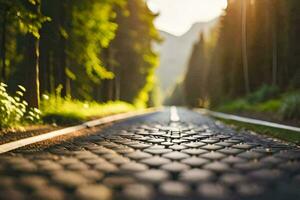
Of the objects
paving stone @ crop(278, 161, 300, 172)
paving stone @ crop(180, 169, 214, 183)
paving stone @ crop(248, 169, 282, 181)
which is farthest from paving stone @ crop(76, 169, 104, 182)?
paving stone @ crop(278, 161, 300, 172)

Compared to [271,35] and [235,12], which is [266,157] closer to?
[271,35]

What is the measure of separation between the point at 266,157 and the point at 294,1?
98.5 ft

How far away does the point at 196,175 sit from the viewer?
4875mm

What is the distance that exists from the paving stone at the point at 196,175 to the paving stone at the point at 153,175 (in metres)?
0.22

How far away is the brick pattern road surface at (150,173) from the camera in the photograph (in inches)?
159

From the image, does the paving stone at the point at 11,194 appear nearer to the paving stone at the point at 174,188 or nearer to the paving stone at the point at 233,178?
the paving stone at the point at 174,188

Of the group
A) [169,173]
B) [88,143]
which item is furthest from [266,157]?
[88,143]

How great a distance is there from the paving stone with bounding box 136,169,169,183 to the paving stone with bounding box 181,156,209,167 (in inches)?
28.1

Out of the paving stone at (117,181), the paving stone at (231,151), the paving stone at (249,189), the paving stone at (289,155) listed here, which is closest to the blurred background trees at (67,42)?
the paving stone at (231,151)

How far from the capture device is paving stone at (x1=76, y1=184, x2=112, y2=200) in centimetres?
383

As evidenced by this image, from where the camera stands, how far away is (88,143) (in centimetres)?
830

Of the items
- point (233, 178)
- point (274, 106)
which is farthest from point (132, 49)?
point (233, 178)

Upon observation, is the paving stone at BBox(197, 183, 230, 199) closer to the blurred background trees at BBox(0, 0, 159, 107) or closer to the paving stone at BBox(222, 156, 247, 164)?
the paving stone at BBox(222, 156, 247, 164)

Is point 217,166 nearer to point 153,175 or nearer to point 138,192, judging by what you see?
point 153,175
